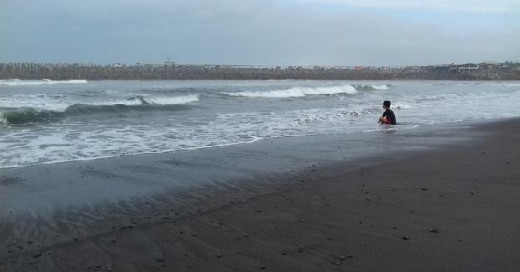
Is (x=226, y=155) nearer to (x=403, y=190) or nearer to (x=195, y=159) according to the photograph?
(x=195, y=159)

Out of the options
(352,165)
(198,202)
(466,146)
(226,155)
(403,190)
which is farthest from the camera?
(466,146)

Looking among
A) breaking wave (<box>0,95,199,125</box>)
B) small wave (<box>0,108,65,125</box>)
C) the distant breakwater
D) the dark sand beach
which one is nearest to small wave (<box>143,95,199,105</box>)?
breaking wave (<box>0,95,199,125</box>)

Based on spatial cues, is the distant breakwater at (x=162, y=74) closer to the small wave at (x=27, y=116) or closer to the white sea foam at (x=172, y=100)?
the white sea foam at (x=172, y=100)

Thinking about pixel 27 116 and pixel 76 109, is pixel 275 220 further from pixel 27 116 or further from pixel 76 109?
pixel 76 109

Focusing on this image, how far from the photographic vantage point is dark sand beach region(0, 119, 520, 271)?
4059 mm

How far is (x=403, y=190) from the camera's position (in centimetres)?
654

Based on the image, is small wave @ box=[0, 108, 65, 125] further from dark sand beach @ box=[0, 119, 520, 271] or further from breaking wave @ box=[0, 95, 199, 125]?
→ dark sand beach @ box=[0, 119, 520, 271]

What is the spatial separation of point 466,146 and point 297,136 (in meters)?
3.82

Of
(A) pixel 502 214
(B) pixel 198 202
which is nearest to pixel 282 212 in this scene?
(B) pixel 198 202

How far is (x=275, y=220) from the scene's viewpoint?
204 inches

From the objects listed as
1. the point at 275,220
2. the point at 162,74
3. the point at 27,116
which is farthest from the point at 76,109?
the point at 162,74

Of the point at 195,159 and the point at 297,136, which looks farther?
the point at 297,136

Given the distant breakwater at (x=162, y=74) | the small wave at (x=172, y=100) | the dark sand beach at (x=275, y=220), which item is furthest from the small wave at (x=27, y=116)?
the distant breakwater at (x=162, y=74)

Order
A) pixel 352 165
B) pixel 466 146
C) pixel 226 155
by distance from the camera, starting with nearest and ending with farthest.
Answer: pixel 352 165
pixel 226 155
pixel 466 146
